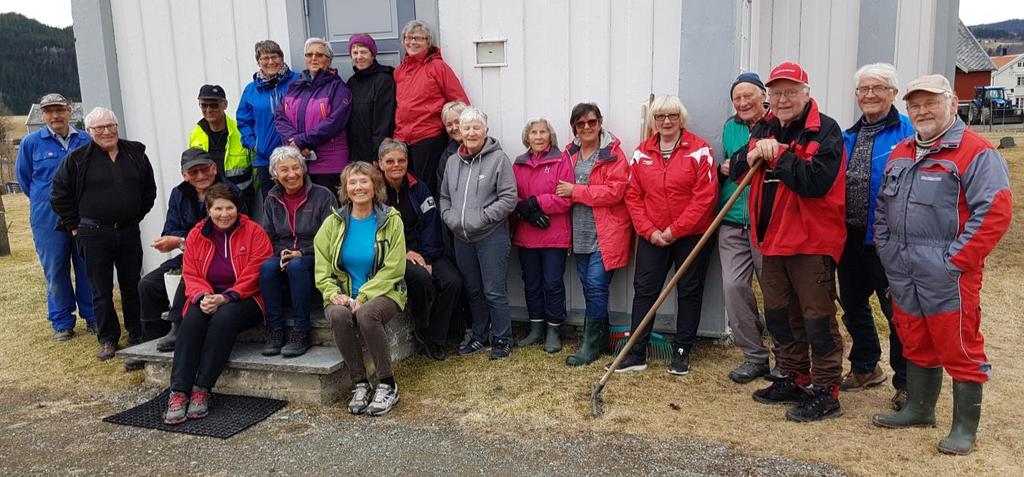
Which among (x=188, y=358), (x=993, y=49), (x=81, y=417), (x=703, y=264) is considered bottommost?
(x=81, y=417)

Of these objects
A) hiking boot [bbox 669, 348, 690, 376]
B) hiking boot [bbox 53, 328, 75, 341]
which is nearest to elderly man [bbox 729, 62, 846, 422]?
hiking boot [bbox 669, 348, 690, 376]

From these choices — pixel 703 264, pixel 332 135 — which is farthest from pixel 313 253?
pixel 703 264

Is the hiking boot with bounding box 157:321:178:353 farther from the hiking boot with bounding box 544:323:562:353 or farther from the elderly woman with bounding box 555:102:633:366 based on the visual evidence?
the elderly woman with bounding box 555:102:633:366

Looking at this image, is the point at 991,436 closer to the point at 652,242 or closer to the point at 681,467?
the point at 681,467

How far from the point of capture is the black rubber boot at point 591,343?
4523mm

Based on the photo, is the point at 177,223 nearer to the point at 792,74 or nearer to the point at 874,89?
the point at 792,74

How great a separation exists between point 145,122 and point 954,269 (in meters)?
5.73

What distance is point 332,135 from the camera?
4785mm

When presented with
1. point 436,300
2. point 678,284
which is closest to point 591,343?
point 678,284

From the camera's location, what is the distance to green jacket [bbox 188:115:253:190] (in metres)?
5.00

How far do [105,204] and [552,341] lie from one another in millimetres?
3162

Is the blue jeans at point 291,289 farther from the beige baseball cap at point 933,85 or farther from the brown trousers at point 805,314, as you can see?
the beige baseball cap at point 933,85

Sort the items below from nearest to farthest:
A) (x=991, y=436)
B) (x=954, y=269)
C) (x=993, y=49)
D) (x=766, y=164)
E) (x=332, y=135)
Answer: (x=954, y=269) → (x=991, y=436) → (x=766, y=164) → (x=332, y=135) → (x=993, y=49)

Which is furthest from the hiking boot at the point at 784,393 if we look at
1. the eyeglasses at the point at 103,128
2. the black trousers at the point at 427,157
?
the eyeglasses at the point at 103,128
